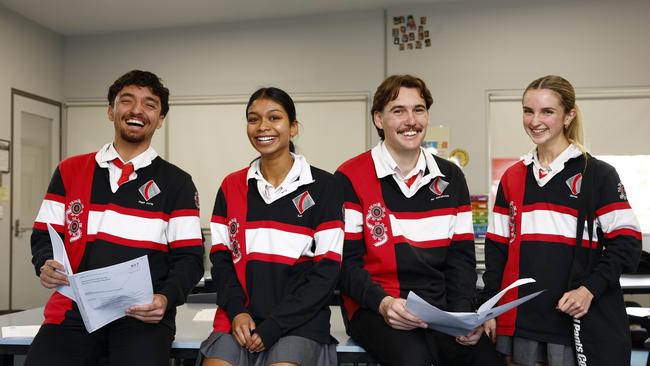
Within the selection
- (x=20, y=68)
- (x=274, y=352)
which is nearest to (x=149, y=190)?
(x=274, y=352)

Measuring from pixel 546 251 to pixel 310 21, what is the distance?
421 cm

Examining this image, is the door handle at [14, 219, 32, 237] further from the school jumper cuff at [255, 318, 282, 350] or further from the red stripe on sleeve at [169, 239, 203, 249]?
the school jumper cuff at [255, 318, 282, 350]

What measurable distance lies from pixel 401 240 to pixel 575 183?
2.04ft

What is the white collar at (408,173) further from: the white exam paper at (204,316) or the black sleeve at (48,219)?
the black sleeve at (48,219)

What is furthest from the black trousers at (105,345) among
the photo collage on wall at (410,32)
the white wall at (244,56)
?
the photo collage on wall at (410,32)

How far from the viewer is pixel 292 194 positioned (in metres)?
1.95

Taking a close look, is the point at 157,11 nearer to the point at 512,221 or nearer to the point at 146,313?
the point at 146,313

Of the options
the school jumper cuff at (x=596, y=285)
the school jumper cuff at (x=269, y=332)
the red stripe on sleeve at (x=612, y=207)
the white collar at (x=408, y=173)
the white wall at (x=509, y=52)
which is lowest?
the school jumper cuff at (x=269, y=332)

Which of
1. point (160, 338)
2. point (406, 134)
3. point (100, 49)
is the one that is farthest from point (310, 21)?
point (160, 338)

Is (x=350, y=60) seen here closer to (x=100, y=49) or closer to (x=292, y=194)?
(x=100, y=49)

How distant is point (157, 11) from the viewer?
5.30 metres

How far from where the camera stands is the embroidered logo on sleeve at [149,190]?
2.03m

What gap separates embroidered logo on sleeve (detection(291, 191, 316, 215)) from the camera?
1.93 m

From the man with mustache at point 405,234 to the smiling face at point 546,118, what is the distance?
1.01 ft
